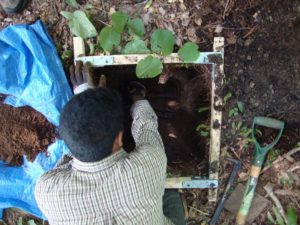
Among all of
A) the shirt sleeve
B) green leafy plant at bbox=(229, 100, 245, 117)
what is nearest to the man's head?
the shirt sleeve

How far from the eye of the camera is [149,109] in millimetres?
1593

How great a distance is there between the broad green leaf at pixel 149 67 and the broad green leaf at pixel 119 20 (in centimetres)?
18

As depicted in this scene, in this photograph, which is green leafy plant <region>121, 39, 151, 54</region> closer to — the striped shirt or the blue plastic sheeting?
the blue plastic sheeting

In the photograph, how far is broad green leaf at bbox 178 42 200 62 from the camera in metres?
1.71

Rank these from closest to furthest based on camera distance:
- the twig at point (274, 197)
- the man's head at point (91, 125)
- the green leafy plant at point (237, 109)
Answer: the man's head at point (91, 125)
the green leafy plant at point (237, 109)
the twig at point (274, 197)

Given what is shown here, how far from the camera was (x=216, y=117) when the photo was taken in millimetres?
1809

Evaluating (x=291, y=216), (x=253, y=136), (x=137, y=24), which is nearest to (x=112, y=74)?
(x=137, y=24)

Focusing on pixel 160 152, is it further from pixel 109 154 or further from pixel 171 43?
pixel 171 43

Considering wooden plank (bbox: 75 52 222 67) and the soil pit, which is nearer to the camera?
wooden plank (bbox: 75 52 222 67)

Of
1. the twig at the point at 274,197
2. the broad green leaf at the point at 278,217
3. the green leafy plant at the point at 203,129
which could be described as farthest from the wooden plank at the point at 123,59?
the broad green leaf at the point at 278,217

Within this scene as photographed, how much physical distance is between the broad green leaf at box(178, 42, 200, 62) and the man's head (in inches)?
22.7

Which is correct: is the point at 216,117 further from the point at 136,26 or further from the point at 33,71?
the point at 33,71

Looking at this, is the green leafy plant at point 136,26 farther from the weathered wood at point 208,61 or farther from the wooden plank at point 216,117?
the wooden plank at point 216,117

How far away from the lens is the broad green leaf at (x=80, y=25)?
1.74 metres
